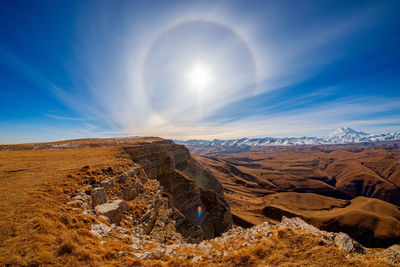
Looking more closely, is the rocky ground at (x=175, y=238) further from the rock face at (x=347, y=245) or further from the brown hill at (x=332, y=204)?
the brown hill at (x=332, y=204)

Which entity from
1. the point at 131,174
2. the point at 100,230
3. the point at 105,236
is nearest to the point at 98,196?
the point at 100,230

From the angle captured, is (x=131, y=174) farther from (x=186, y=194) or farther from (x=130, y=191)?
(x=186, y=194)

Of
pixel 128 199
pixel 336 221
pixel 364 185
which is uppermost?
pixel 128 199

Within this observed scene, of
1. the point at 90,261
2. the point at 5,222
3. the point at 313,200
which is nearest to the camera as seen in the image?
the point at 90,261

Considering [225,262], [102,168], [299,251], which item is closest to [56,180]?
[102,168]

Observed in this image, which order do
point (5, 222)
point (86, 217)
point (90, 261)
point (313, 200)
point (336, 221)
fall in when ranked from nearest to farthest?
point (90, 261), point (5, 222), point (86, 217), point (336, 221), point (313, 200)

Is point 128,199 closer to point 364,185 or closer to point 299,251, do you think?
point 299,251
